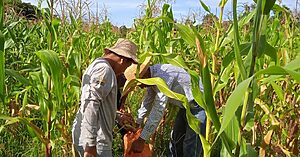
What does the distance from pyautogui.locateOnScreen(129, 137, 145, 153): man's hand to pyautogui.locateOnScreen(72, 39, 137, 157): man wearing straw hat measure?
20 centimetres

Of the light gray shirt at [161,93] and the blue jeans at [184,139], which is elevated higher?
the light gray shirt at [161,93]

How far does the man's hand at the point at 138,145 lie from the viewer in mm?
A: 2910

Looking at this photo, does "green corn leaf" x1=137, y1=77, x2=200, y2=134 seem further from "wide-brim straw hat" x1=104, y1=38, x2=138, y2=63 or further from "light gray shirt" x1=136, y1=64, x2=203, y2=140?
"light gray shirt" x1=136, y1=64, x2=203, y2=140

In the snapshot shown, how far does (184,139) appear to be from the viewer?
363 cm

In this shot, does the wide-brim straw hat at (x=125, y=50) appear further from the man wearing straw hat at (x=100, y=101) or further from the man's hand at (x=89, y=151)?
the man's hand at (x=89, y=151)

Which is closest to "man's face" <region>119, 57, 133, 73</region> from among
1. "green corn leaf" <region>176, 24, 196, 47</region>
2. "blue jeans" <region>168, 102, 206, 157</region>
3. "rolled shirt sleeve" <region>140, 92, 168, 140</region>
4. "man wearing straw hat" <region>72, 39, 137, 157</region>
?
"man wearing straw hat" <region>72, 39, 137, 157</region>

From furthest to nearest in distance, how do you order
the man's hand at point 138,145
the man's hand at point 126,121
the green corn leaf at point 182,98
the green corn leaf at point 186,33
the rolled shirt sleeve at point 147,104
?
1. the rolled shirt sleeve at point 147,104
2. the man's hand at point 126,121
3. the man's hand at point 138,145
4. the green corn leaf at point 186,33
5. the green corn leaf at point 182,98

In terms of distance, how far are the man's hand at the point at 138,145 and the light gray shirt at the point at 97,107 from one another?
0.23 meters

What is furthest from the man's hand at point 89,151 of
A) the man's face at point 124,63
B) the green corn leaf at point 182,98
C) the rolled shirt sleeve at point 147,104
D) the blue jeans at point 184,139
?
the green corn leaf at point 182,98

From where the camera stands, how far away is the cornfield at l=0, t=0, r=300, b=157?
1.35m

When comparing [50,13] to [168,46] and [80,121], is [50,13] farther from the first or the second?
[168,46]

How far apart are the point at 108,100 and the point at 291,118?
1.58 m

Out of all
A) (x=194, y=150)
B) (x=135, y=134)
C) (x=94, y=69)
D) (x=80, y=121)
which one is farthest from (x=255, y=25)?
(x=194, y=150)

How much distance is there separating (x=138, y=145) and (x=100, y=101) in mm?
464
